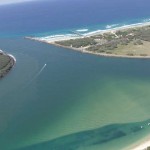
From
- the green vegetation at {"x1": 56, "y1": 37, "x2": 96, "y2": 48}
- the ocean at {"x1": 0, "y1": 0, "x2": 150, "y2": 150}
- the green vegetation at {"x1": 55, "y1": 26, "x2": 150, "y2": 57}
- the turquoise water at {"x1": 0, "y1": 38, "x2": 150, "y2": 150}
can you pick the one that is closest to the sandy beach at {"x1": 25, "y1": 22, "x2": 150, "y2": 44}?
the green vegetation at {"x1": 55, "y1": 26, "x2": 150, "y2": 57}

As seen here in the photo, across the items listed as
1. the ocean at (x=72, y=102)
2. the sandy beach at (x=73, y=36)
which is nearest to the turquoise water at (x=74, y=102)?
the ocean at (x=72, y=102)

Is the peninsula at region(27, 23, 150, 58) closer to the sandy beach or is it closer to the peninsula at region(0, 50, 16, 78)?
the sandy beach

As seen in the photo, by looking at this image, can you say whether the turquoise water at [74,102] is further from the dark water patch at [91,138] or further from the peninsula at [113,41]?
the peninsula at [113,41]

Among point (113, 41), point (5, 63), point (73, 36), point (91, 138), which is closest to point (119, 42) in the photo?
point (113, 41)

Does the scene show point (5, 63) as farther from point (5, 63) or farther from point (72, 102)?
point (72, 102)

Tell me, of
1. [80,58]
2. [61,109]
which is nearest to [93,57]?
[80,58]
